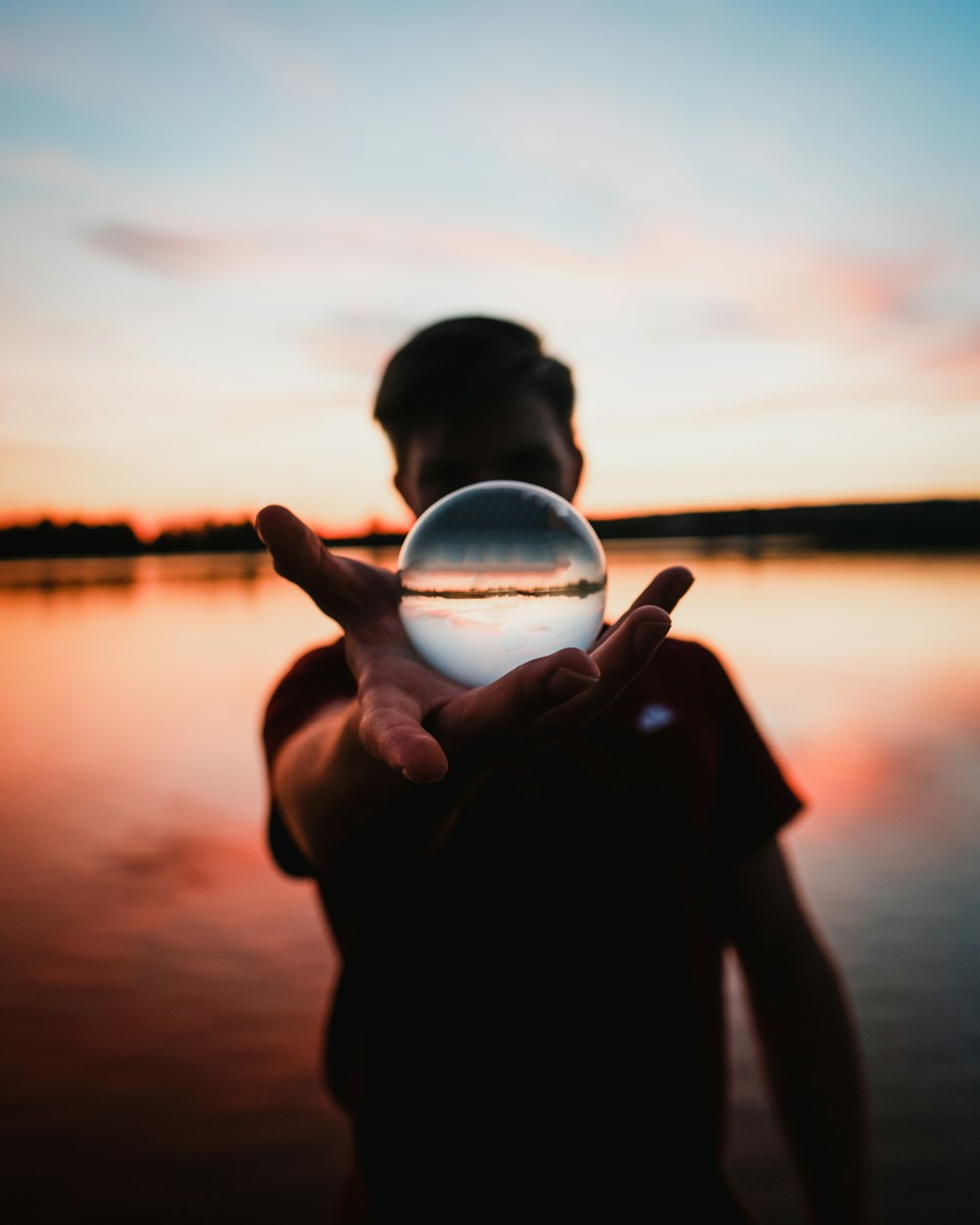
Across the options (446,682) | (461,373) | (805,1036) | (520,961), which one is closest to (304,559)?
(446,682)

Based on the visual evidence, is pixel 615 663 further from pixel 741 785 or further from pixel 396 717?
pixel 741 785

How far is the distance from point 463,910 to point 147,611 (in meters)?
46.6

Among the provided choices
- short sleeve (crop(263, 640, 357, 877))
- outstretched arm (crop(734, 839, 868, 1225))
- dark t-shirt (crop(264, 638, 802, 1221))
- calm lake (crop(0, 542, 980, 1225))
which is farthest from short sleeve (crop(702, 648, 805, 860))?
calm lake (crop(0, 542, 980, 1225))

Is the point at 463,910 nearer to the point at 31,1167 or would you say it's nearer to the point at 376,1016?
the point at 376,1016

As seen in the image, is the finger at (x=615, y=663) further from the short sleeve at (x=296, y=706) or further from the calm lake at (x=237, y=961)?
the calm lake at (x=237, y=961)

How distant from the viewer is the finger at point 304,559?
4.59ft

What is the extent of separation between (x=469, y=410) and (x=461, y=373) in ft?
0.38

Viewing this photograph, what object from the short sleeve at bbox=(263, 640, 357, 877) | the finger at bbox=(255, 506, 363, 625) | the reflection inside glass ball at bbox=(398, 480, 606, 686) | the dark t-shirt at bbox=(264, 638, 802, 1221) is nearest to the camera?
the finger at bbox=(255, 506, 363, 625)

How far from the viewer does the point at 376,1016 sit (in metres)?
1.87

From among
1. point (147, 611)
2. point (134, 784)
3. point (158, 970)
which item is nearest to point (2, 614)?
point (147, 611)

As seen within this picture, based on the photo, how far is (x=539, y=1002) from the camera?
73.1 inches

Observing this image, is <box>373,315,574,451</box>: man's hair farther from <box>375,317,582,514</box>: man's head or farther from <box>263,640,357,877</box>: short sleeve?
<box>263,640,357,877</box>: short sleeve

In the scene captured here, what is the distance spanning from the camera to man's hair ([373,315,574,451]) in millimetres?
2414

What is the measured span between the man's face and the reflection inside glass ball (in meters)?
0.58
